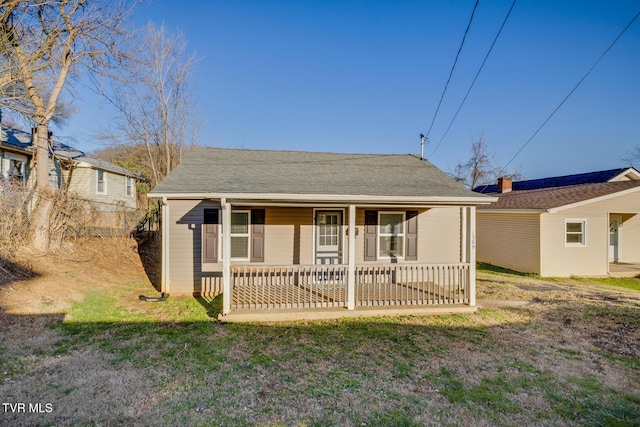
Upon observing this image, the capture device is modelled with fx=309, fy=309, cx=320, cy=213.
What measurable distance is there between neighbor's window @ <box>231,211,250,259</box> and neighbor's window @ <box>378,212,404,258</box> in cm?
361

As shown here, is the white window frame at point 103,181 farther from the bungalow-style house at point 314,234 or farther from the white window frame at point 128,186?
the bungalow-style house at point 314,234

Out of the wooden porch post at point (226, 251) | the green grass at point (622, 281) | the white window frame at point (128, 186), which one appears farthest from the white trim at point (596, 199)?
the white window frame at point (128, 186)

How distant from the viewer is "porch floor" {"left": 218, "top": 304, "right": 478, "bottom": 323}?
611 cm

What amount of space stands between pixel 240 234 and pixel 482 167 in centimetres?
2990

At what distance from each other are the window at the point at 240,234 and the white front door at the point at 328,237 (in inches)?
72.6

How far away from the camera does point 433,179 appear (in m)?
8.62

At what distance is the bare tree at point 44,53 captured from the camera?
325 inches

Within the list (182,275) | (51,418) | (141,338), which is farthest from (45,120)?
(51,418)

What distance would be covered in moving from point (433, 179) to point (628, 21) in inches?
225

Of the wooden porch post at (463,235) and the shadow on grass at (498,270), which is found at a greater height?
the wooden porch post at (463,235)

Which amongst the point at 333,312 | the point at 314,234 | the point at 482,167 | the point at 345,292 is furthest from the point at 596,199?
the point at 482,167

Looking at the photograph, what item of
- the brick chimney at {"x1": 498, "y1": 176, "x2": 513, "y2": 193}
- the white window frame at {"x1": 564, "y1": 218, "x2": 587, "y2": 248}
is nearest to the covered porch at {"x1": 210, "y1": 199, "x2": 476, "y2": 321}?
the white window frame at {"x1": 564, "y1": 218, "x2": 587, "y2": 248}

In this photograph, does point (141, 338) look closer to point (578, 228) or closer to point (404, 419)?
point (404, 419)

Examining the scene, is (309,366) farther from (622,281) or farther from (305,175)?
(622,281)
